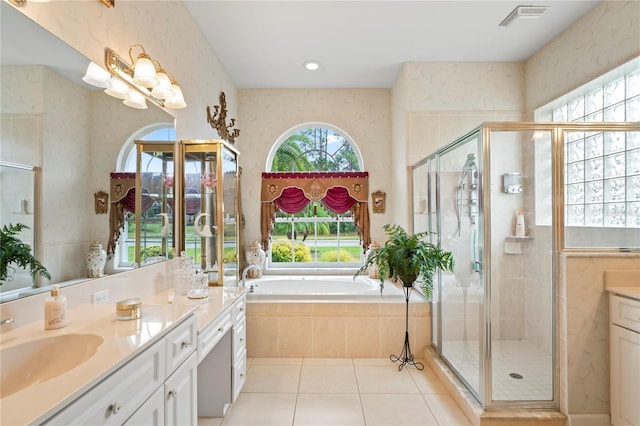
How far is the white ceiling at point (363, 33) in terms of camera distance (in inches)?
99.4

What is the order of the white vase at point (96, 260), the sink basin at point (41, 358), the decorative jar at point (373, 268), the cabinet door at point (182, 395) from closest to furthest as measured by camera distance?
1. the sink basin at point (41, 358)
2. the cabinet door at point (182, 395)
3. the white vase at point (96, 260)
4. the decorative jar at point (373, 268)

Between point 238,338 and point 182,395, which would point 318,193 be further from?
point 182,395

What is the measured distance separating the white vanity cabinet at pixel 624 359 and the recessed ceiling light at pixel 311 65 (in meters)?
3.11

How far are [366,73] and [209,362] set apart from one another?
3.22m

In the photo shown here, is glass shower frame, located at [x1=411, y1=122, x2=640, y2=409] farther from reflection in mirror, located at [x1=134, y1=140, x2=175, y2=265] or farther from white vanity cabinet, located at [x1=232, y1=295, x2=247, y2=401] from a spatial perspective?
reflection in mirror, located at [x1=134, y1=140, x2=175, y2=265]

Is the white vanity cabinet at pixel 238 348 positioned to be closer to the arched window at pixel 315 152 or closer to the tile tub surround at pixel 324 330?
the tile tub surround at pixel 324 330

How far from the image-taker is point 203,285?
7.09 feet

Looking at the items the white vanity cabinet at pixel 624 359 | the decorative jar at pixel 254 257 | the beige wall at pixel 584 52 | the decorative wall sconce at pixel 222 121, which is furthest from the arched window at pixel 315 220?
the white vanity cabinet at pixel 624 359

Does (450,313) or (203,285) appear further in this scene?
(450,313)

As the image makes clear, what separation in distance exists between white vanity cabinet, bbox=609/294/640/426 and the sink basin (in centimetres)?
260

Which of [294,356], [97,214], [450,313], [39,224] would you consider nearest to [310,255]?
[294,356]

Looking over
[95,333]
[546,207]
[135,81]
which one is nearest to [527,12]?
[546,207]

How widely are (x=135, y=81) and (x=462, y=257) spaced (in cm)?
237

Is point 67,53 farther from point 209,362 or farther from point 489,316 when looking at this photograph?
point 489,316
